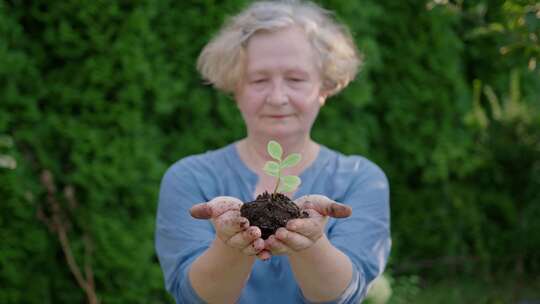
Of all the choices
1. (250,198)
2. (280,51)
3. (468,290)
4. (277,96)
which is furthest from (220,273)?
(468,290)

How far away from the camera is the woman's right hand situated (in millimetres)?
1781

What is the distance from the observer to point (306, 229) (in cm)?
183

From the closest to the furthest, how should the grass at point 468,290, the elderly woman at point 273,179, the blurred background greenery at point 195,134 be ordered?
the elderly woman at point 273,179 → the blurred background greenery at point 195,134 → the grass at point 468,290

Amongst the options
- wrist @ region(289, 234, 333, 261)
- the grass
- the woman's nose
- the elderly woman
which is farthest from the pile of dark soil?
the grass

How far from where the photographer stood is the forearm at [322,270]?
1974mm

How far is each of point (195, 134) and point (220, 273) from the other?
2.20m

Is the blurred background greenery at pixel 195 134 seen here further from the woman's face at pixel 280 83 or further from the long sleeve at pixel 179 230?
the long sleeve at pixel 179 230

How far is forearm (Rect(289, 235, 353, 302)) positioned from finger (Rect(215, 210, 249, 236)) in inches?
9.1

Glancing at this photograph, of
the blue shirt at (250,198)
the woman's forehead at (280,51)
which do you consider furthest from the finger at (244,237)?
the woman's forehead at (280,51)

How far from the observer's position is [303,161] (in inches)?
104

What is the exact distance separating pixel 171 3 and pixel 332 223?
2062 millimetres

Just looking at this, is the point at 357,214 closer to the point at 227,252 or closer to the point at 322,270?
the point at 322,270

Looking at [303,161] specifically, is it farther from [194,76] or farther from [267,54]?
[194,76]

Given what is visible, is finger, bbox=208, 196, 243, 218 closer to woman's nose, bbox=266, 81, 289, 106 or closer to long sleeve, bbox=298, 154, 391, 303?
long sleeve, bbox=298, 154, 391, 303
